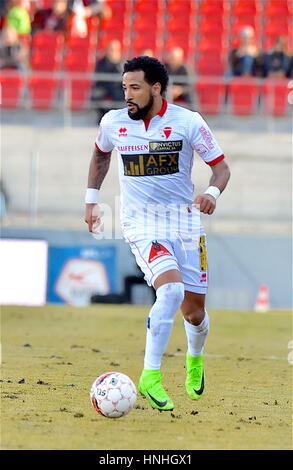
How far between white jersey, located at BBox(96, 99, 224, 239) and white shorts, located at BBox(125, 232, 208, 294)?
25 cm

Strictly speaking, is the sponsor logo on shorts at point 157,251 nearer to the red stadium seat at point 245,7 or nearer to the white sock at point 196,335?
the white sock at point 196,335

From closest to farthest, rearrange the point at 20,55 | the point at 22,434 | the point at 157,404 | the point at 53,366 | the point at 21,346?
the point at 22,434, the point at 157,404, the point at 53,366, the point at 21,346, the point at 20,55

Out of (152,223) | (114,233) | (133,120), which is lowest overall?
(114,233)

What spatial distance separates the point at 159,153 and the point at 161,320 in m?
1.19

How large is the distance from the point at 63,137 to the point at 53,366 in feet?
34.3

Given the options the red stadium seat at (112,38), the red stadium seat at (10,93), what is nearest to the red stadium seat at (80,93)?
the red stadium seat at (10,93)

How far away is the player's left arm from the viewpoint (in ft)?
20.9

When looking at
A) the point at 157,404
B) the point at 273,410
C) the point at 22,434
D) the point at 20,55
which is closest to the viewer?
the point at 22,434

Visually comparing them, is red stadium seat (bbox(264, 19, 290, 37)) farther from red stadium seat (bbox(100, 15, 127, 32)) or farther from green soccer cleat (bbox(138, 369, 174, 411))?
green soccer cleat (bbox(138, 369, 174, 411))

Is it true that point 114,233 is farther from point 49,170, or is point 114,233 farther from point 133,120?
point 133,120

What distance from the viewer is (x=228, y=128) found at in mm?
19266

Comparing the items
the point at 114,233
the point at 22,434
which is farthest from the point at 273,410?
the point at 114,233

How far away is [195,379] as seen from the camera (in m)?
7.12

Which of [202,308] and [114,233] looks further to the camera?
[114,233]
